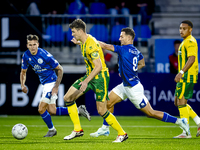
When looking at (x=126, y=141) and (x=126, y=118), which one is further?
(x=126, y=118)

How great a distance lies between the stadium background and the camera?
39.0 feet

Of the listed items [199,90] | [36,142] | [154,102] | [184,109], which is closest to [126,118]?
[154,102]

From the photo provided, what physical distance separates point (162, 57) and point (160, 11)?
423 centimetres

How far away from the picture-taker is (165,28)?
16.4 metres

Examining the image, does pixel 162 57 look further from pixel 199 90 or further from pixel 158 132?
pixel 158 132

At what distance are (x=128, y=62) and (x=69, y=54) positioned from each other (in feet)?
23.5

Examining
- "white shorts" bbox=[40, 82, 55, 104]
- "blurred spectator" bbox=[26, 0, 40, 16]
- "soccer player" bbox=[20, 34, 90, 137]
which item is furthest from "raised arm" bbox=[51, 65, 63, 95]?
"blurred spectator" bbox=[26, 0, 40, 16]

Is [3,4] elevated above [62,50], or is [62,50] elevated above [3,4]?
[3,4]

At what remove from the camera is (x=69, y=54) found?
1388 centimetres

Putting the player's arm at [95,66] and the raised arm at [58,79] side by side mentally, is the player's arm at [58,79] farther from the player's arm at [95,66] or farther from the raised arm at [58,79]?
the player's arm at [95,66]

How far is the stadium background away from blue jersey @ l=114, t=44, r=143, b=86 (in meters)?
5.02

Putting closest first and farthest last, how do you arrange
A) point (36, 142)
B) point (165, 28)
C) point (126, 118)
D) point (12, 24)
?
point (36, 142) < point (126, 118) < point (12, 24) < point (165, 28)

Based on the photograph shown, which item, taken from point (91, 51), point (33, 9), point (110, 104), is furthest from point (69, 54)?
point (91, 51)

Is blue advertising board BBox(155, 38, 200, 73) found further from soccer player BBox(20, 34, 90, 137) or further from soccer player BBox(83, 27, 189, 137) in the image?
soccer player BBox(83, 27, 189, 137)
